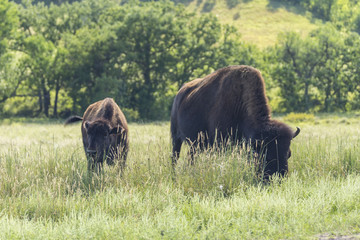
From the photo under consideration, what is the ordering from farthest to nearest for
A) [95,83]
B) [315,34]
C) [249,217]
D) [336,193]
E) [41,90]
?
[315,34] < [41,90] < [95,83] < [336,193] < [249,217]

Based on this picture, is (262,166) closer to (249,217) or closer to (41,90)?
(249,217)

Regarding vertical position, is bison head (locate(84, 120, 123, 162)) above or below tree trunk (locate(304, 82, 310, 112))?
above

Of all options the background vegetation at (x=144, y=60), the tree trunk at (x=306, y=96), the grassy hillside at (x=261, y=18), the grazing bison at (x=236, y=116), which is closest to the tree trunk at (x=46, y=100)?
the background vegetation at (x=144, y=60)

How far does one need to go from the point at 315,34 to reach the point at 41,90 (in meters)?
30.4

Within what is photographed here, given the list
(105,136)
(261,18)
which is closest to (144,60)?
(105,136)

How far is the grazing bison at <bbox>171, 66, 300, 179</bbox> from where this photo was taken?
7.72 metres

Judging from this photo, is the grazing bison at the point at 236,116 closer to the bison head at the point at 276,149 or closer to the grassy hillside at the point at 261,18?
the bison head at the point at 276,149

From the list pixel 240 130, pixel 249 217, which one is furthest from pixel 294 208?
pixel 240 130

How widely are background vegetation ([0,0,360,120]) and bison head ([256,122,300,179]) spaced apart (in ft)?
97.3

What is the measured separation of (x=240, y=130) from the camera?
861 cm

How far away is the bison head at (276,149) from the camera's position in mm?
7648

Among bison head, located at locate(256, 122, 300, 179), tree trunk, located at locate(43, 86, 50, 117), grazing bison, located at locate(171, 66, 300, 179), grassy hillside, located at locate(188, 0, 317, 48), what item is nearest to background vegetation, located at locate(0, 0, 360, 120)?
tree trunk, located at locate(43, 86, 50, 117)

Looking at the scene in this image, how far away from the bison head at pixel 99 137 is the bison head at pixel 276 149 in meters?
2.99

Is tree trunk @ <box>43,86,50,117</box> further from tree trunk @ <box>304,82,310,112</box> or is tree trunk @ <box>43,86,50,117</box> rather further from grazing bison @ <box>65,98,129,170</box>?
grazing bison @ <box>65,98,129,170</box>
